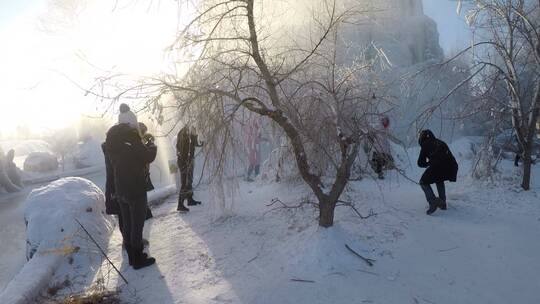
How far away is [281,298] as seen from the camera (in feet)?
11.2

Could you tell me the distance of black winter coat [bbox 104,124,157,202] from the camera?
4121 mm

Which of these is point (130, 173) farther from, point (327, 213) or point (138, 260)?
point (327, 213)

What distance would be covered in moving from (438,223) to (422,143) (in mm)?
1329

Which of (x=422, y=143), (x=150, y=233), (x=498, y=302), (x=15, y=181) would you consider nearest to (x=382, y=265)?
(x=498, y=302)

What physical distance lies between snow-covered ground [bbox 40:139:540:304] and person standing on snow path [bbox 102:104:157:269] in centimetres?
31

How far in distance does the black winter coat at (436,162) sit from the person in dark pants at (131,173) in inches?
161

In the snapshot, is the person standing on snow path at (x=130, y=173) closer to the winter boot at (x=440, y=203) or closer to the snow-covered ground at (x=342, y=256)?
the snow-covered ground at (x=342, y=256)

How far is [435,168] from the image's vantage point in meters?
5.95

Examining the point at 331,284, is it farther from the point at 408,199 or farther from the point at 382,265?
the point at 408,199

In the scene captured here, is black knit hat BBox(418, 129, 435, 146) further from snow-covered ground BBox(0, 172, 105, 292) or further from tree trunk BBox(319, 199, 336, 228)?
snow-covered ground BBox(0, 172, 105, 292)

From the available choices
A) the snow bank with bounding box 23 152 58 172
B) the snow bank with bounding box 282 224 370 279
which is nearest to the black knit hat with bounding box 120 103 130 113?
the snow bank with bounding box 282 224 370 279

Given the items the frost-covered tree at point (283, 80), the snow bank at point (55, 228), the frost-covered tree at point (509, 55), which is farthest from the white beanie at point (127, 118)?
the frost-covered tree at point (509, 55)

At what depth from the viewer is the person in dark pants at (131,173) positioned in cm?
413

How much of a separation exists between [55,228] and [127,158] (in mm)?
1529
